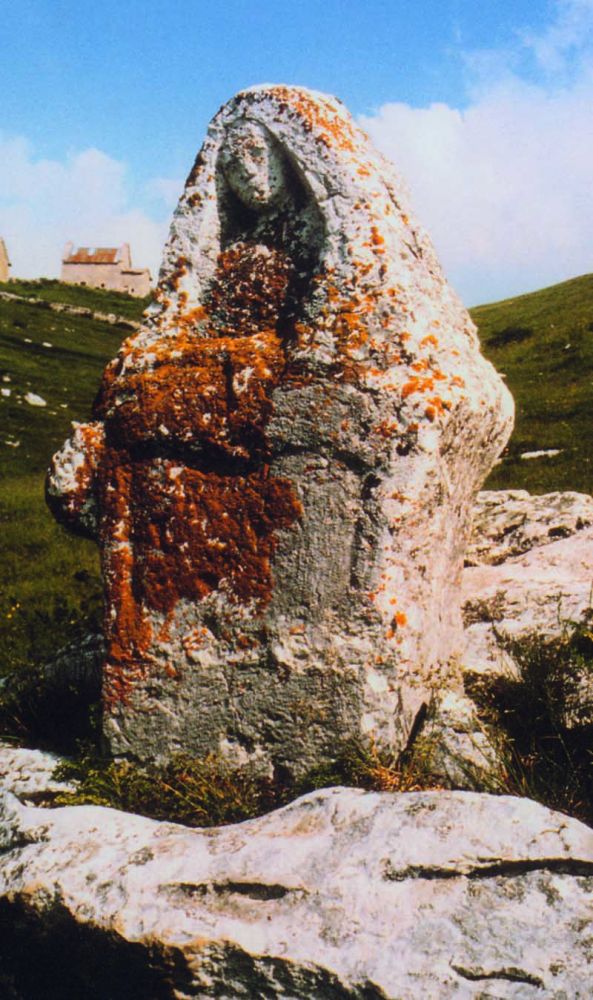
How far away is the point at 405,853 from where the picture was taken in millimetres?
3629

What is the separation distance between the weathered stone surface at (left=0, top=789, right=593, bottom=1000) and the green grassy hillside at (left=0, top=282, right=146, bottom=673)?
2838 mm

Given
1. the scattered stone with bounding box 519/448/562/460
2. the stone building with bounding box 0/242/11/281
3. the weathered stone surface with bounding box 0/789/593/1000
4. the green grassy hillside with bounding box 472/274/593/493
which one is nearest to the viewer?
the weathered stone surface with bounding box 0/789/593/1000

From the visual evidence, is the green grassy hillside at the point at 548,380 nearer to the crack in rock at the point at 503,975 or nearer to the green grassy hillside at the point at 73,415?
the green grassy hillside at the point at 73,415

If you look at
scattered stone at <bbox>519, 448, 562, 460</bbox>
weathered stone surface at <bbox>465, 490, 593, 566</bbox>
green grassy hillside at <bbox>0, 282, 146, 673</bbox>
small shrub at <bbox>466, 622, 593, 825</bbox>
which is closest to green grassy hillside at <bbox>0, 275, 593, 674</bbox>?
green grassy hillside at <bbox>0, 282, 146, 673</bbox>

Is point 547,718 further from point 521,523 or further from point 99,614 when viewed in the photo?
point 99,614

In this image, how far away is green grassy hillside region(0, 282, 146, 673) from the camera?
28.5ft

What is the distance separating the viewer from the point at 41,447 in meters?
21.7

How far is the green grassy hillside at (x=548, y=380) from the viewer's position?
14031 mm

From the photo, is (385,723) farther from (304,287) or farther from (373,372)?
(304,287)

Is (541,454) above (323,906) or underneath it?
above

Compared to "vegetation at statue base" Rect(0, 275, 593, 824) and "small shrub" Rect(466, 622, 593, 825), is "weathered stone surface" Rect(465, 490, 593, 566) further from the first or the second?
"vegetation at statue base" Rect(0, 275, 593, 824)

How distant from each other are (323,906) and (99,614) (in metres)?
5.08

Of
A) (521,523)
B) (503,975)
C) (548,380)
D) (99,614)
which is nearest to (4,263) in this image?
(548,380)

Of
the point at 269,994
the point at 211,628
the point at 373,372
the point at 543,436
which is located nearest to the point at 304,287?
the point at 373,372
